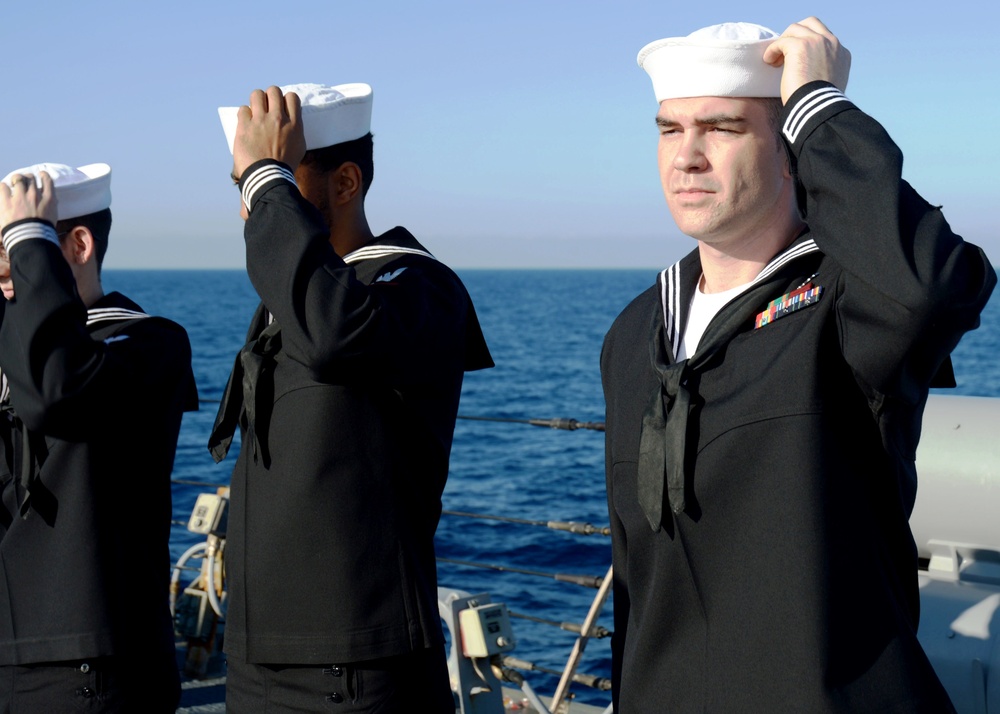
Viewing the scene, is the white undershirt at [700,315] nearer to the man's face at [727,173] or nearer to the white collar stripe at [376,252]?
the man's face at [727,173]

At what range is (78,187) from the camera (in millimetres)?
3467

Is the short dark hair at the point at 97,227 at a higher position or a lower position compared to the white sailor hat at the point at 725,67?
lower

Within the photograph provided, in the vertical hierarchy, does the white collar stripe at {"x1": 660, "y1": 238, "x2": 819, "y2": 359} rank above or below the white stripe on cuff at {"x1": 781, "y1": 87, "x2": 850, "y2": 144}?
below

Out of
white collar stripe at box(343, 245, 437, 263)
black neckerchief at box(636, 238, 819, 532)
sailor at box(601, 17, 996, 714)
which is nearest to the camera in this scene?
sailor at box(601, 17, 996, 714)

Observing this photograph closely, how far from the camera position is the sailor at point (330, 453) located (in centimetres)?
255

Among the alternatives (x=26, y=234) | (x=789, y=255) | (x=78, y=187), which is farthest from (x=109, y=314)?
(x=789, y=255)

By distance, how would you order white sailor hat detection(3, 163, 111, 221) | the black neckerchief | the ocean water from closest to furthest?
1. the black neckerchief
2. white sailor hat detection(3, 163, 111, 221)
3. the ocean water

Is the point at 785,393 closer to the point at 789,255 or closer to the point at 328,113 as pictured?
the point at 789,255

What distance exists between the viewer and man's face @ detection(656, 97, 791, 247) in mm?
2068

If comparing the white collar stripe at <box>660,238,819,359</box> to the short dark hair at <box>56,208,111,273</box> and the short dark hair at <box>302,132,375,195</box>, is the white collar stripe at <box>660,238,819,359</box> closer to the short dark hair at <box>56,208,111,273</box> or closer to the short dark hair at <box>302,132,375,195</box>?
the short dark hair at <box>302,132,375,195</box>

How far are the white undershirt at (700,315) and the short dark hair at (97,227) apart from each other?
1.96 meters

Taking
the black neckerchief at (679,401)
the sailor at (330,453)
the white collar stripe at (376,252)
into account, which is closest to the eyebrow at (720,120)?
the black neckerchief at (679,401)

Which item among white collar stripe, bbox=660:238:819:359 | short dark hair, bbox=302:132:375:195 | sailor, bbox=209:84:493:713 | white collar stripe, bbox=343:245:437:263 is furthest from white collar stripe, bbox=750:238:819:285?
short dark hair, bbox=302:132:375:195

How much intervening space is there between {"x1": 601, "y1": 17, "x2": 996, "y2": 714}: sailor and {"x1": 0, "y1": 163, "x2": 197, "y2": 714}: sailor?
4.66ft
